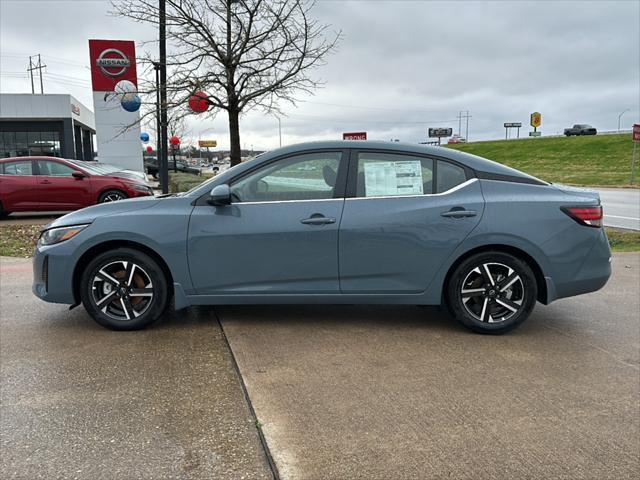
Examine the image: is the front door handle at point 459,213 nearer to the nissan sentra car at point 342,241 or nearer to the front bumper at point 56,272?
the nissan sentra car at point 342,241

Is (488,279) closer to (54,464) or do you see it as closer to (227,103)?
(54,464)

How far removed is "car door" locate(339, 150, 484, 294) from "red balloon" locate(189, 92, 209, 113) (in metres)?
8.93

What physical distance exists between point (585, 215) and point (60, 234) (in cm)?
423

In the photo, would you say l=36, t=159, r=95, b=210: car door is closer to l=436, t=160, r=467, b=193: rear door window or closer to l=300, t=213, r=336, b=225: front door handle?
l=300, t=213, r=336, b=225: front door handle

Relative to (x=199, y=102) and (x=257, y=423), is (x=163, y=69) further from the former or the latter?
(x=257, y=423)

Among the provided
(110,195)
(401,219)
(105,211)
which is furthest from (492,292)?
(110,195)

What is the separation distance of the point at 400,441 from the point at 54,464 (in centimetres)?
169

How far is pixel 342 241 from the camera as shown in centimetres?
432

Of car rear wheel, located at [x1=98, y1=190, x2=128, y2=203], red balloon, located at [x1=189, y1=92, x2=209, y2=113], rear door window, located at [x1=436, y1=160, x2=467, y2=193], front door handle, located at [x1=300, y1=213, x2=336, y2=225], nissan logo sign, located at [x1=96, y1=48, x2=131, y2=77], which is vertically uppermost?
nissan logo sign, located at [x1=96, y1=48, x2=131, y2=77]

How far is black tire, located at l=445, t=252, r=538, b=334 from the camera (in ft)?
14.3

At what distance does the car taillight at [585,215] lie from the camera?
4.36 meters

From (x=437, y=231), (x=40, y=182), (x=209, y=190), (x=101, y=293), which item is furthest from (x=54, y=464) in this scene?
(x=40, y=182)

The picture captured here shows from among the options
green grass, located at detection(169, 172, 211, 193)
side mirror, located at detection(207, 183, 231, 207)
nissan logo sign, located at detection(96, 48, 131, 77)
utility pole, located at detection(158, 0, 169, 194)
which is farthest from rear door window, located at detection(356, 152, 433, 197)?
nissan logo sign, located at detection(96, 48, 131, 77)

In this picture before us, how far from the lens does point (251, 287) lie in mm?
4406
